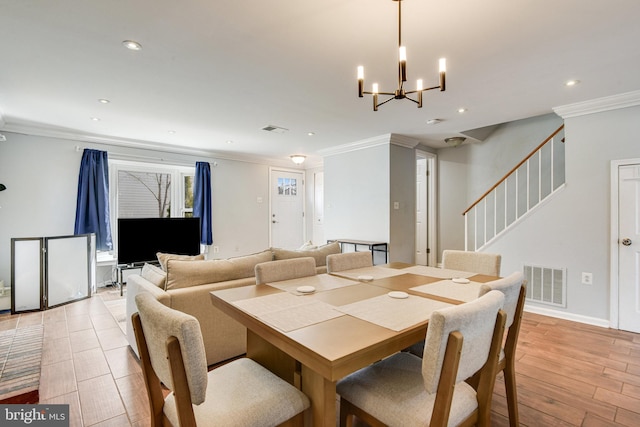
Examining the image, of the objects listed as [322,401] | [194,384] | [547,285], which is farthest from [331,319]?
[547,285]

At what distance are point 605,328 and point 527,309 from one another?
2.33 feet

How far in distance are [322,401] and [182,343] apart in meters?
0.57

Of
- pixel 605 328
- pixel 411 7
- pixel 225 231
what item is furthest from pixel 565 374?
pixel 225 231

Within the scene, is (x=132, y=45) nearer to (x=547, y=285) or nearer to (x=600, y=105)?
(x=600, y=105)

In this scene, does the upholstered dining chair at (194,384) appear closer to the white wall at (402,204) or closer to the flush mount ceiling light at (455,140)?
the white wall at (402,204)

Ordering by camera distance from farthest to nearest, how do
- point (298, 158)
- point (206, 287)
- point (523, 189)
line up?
1. point (298, 158)
2. point (523, 189)
3. point (206, 287)

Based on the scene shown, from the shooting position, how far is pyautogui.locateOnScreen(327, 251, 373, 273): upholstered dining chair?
7.62 feet

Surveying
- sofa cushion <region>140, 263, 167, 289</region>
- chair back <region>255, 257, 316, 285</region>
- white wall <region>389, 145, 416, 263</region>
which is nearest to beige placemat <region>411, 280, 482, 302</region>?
chair back <region>255, 257, 316, 285</region>

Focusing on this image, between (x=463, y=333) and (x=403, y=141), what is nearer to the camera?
(x=463, y=333)

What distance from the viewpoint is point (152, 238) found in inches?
183

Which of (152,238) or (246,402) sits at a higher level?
(152,238)

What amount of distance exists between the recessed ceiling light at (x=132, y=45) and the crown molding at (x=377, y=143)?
3.40 metres

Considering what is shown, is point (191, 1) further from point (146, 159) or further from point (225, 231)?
point (225, 231)

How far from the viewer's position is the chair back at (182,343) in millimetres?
940
